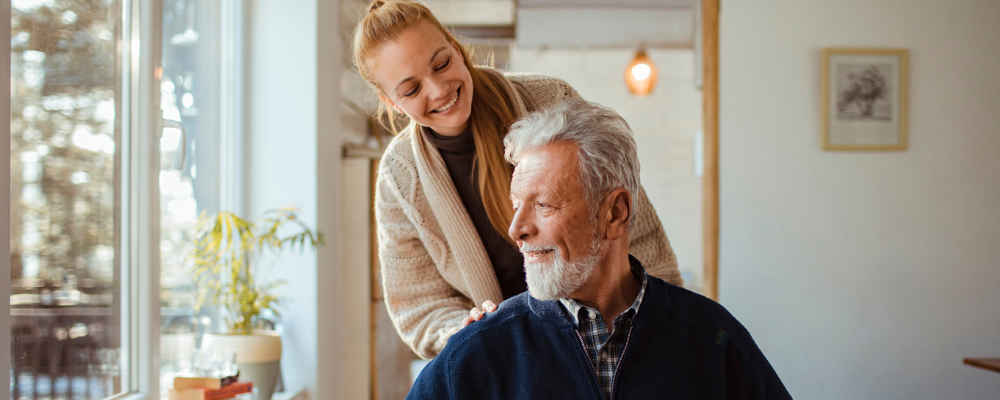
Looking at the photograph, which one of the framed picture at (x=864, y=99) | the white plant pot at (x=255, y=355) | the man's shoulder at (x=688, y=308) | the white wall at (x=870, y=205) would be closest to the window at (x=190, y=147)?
the white plant pot at (x=255, y=355)

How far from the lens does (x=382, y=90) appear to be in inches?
62.9

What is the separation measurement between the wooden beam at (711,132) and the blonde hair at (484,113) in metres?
2.20

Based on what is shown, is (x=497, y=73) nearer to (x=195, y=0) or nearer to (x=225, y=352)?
(x=225, y=352)

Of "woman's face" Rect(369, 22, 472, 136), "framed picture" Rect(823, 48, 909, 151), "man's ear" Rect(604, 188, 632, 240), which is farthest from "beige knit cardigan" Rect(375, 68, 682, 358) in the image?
"framed picture" Rect(823, 48, 909, 151)

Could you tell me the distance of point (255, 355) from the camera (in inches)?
99.0

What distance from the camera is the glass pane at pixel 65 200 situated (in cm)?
172

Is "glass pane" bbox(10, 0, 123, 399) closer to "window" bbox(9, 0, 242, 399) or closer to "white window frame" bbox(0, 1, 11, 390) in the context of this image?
"window" bbox(9, 0, 242, 399)

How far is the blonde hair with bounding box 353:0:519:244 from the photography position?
1.52 meters

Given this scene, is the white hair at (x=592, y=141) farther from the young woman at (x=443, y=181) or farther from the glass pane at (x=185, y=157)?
the glass pane at (x=185, y=157)

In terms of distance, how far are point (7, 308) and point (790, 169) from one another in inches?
127

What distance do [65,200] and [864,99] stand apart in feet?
11.1

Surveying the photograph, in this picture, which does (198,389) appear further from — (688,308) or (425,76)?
(688,308)

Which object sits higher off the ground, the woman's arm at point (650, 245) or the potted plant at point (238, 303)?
the woman's arm at point (650, 245)

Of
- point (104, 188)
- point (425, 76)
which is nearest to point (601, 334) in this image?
point (425, 76)
